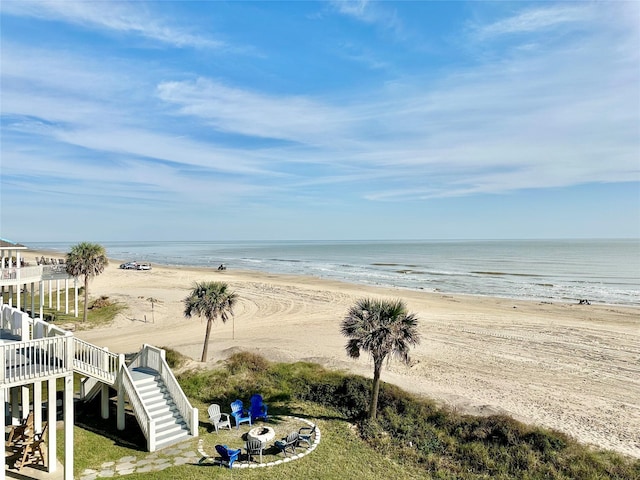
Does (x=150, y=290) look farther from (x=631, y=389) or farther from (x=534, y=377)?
(x=631, y=389)

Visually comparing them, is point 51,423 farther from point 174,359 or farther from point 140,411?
point 174,359

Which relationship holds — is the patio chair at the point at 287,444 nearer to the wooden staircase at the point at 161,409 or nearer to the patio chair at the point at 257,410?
the patio chair at the point at 257,410

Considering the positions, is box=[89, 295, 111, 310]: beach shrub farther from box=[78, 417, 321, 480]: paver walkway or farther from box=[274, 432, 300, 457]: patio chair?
box=[274, 432, 300, 457]: patio chair

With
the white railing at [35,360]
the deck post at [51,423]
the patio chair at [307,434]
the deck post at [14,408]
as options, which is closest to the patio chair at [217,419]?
the patio chair at [307,434]

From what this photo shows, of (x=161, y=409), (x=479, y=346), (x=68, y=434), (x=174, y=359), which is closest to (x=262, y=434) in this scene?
(x=161, y=409)

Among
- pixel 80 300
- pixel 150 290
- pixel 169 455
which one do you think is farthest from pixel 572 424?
pixel 150 290

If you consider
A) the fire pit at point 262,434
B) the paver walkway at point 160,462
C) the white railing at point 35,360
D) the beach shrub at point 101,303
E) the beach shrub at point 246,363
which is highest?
the white railing at point 35,360
